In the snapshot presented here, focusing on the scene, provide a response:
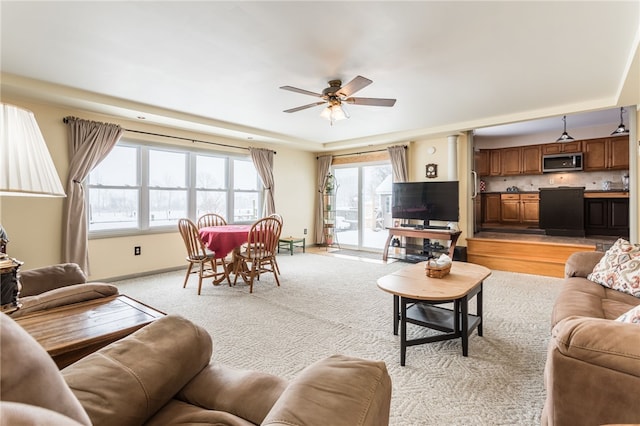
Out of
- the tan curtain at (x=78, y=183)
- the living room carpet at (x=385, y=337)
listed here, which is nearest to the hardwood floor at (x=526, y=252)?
the living room carpet at (x=385, y=337)

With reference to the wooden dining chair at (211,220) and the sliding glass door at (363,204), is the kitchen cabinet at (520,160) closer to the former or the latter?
the sliding glass door at (363,204)

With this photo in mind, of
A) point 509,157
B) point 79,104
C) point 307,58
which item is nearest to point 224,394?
point 307,58

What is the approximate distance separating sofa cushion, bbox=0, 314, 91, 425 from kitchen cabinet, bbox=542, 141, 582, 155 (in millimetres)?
Answer: 8428

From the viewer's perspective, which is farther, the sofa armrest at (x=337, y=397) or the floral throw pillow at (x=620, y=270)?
the floral throw pillow at (x=620, y=270)

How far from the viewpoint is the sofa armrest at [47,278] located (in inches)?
76.0

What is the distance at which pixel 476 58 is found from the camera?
9.22 feet

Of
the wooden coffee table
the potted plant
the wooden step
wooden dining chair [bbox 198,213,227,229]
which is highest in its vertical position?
the potted plant

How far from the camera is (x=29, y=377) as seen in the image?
54 centimetres

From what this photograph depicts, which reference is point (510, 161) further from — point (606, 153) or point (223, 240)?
point (223, 240)

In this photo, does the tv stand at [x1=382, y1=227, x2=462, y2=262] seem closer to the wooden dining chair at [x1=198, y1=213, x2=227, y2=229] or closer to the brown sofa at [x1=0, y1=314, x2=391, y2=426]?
the wooden dining chair at [x1=198, y1=213, x2=227, y2=229]

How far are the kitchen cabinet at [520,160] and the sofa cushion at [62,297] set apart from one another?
26.2ft

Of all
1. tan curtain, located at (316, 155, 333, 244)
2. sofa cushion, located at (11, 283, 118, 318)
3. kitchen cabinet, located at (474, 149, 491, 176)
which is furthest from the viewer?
kitchen cabinet, located at (474, 149, 491, 176)

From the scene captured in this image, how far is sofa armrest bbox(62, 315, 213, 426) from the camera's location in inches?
33.7

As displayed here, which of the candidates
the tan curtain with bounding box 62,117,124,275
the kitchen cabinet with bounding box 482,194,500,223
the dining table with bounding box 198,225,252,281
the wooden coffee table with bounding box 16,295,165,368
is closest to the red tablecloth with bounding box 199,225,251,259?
the dining table with bounding box 198,225,252,281
